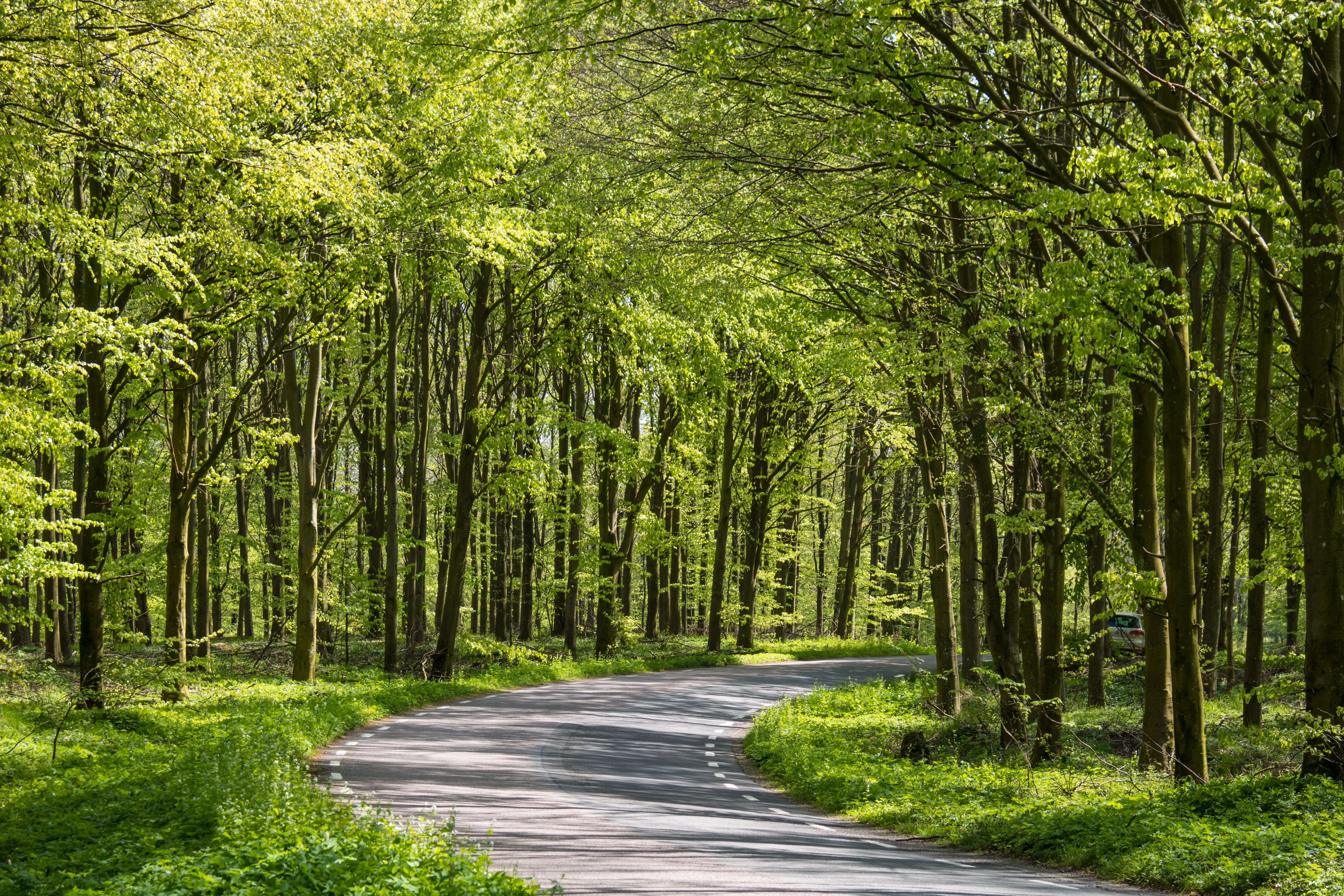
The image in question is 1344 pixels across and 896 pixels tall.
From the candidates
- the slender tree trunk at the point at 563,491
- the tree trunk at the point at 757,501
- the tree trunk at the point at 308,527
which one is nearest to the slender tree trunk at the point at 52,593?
the tree trunk at the point at 308,527

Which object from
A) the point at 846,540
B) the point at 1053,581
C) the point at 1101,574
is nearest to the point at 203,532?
the point at 846,540

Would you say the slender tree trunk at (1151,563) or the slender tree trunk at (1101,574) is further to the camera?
the slender tree trunk at (1101,574)

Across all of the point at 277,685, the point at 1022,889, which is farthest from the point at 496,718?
the point at 1022,889

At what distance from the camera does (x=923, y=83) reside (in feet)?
30.1

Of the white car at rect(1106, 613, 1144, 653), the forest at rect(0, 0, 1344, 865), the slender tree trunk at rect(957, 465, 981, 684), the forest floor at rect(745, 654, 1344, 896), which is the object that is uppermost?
the forest at rect(0, 0, 1344, 865)

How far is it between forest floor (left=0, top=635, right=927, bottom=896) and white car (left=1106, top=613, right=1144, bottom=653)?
891 inches

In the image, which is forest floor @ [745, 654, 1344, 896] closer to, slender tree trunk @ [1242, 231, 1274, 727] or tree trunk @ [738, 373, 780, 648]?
slender tree trunk @ [1242, 231, 1274, 727]

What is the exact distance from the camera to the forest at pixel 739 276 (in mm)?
8695

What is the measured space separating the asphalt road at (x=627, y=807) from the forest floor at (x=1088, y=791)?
1.71 ft

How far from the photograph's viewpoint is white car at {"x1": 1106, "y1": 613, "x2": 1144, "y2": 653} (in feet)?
100

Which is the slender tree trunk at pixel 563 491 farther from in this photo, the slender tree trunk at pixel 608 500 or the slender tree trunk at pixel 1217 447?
the slender tree trunk at pixel 1217 447

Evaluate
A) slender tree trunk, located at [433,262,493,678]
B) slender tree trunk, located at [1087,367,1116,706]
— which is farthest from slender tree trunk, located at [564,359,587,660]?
slender tree trunk, located at [1087,367,1116,706]

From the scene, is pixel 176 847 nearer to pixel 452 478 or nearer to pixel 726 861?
pixel 726 861

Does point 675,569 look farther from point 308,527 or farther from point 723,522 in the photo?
point 308,527
